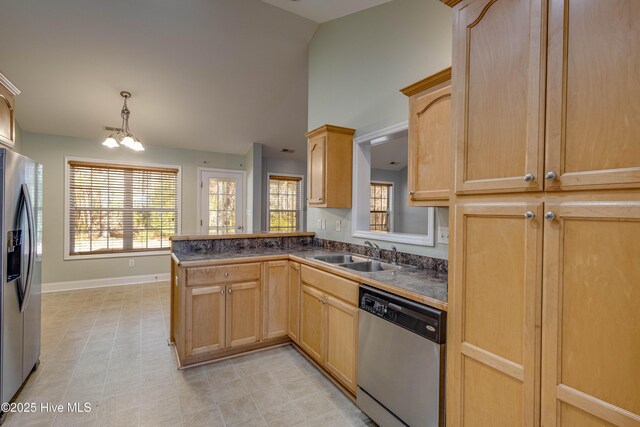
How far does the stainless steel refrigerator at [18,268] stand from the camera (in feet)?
6.41

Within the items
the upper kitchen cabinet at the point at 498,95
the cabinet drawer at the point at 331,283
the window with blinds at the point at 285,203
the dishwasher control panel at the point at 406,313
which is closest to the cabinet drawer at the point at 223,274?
the cabinet drawer at the point at 331,283

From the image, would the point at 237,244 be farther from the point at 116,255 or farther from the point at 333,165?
the point at 116,255

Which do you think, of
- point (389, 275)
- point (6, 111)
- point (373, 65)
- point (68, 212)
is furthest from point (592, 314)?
point (68, 212)

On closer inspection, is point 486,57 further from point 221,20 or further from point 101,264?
point 101,264

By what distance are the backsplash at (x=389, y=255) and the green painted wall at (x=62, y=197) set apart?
3432 millimetres

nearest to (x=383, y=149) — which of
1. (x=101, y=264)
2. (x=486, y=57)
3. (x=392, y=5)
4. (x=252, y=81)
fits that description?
(x=252, y=81)

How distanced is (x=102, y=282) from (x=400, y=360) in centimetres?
532

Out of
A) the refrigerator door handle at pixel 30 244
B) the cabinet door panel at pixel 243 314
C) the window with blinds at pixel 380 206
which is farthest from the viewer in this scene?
the window with blinds at pixel 380 206

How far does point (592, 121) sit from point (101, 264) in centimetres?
619

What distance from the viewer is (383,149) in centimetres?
609

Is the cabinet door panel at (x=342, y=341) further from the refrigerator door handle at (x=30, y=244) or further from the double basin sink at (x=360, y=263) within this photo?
the refrigerator door handle at (x=30, y=244)

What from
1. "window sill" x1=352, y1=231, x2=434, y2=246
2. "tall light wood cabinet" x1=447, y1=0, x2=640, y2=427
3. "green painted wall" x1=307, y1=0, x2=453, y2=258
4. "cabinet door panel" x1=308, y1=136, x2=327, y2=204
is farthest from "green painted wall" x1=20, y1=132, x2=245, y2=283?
"tall light wood cabinet" x1=447, y1=0, x2=640, y2=427

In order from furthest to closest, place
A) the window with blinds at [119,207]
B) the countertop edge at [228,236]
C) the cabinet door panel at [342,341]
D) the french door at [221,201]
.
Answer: the french door at [221,201]
the window with blinds at [119,207]
the countertop edge at [228,236]
the cabinet door panel at [342,341]

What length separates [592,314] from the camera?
985 millimetres
